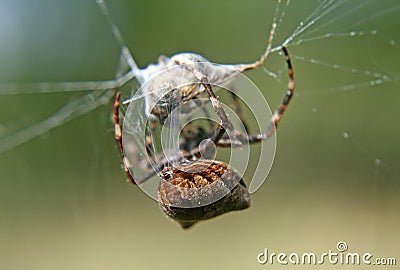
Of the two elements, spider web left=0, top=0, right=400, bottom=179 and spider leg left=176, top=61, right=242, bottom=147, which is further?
spider web left=0, top=0, right=400, bottom=179

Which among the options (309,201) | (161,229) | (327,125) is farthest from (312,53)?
(161,229)

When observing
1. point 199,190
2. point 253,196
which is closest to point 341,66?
point 253,196

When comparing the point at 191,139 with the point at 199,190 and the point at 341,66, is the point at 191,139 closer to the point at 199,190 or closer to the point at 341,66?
the point at 199,190

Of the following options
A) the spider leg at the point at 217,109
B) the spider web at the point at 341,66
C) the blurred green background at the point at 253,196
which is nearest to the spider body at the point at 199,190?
the spider leg at the point at 217,109

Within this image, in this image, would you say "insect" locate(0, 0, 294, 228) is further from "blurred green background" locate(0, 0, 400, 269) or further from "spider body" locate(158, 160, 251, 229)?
"blurred green background" locate(0, 0, 400, 269)

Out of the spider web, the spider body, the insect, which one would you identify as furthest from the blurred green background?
the spider body

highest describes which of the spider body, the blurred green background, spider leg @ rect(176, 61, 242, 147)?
the blurred green background

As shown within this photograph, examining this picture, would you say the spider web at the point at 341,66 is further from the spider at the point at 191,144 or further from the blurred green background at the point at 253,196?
the spider at the point at 191,144
